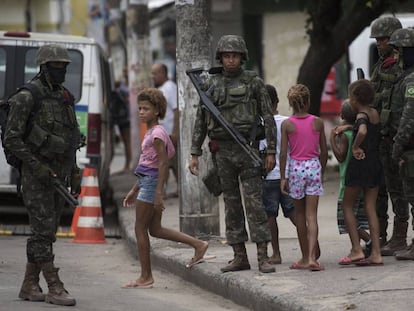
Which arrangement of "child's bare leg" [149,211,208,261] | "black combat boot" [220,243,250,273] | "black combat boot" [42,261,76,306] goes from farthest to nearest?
"child's bare leg" [149,211,208,261], "black combat boot" [220,243,250,273], "black combat boot" [42,261,76,306]

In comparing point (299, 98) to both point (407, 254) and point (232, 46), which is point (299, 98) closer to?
point (232, 46)

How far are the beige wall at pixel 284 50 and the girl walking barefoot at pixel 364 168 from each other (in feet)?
65.3

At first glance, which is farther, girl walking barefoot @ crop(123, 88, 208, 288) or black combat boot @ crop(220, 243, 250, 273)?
black combat boot @ crop(220, 243, 250, 273)

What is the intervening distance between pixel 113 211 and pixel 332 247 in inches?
269

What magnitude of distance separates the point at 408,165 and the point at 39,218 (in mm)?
2894

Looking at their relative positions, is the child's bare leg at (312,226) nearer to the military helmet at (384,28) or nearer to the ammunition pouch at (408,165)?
the ammunition pouch at (408,165)

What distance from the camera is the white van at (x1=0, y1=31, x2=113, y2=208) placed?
1455 cm

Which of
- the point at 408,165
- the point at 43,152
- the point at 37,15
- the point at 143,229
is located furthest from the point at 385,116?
the point at 37,15

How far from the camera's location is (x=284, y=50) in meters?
30.0

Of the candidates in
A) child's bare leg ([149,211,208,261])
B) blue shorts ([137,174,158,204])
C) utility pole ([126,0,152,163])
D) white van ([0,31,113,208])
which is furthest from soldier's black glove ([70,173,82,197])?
utility pole ([126,0,152,163])

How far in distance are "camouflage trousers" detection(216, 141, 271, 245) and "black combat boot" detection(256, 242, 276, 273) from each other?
0.24 ft

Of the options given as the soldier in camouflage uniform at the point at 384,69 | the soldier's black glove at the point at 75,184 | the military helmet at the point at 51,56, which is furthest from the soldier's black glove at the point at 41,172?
the soldier in camouflage uniform at the point at 384,69

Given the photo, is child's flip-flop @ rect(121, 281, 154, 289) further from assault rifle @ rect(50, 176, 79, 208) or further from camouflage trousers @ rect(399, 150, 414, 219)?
camouflage trousers @ rect(399, 150, 414, 219)

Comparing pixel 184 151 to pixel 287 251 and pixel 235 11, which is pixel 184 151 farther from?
pixel 235 11
